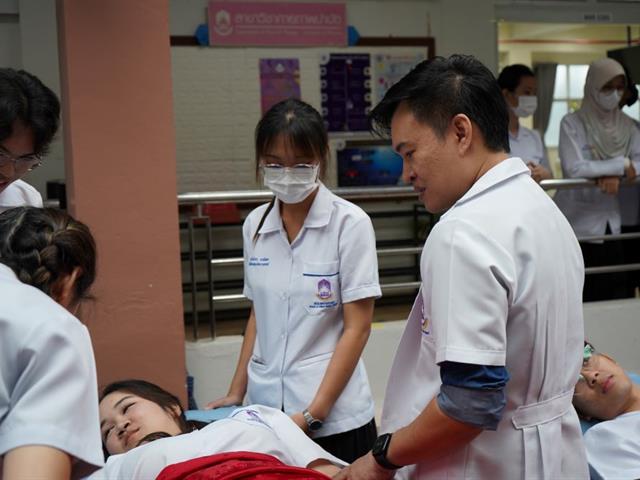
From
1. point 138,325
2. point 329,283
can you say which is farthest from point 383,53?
point 329,283

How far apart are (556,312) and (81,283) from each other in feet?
2.76

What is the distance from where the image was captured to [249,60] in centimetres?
583

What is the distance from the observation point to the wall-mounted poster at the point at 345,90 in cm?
604

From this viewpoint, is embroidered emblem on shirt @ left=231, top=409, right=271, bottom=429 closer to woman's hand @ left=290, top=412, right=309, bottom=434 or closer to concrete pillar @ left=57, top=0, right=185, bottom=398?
woman's hand @ left=290, top=412, right=309, bottom=434

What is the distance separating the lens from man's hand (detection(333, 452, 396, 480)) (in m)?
1.47

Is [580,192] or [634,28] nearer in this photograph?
[580,192]

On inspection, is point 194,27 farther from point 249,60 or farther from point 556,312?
point 556,312

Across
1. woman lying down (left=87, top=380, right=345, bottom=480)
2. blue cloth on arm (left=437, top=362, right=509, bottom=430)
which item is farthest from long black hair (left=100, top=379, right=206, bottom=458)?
blue cloth on arm (left=437, top=362, right=509, bottom=430)

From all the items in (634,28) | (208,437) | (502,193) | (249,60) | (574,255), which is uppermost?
(634,28)

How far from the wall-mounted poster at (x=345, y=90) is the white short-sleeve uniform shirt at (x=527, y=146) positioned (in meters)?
1.97

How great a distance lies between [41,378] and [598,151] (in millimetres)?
3754

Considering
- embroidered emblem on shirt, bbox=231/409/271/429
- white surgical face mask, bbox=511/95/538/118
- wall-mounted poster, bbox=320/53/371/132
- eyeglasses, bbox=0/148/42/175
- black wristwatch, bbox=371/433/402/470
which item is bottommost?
embroidered emblem on shirt, bbox=231/409/271/429

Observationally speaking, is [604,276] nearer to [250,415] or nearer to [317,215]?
[317,215]

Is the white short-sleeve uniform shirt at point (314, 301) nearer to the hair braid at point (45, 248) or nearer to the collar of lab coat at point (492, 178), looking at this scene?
the collar of lab coat at point (492, 178)
